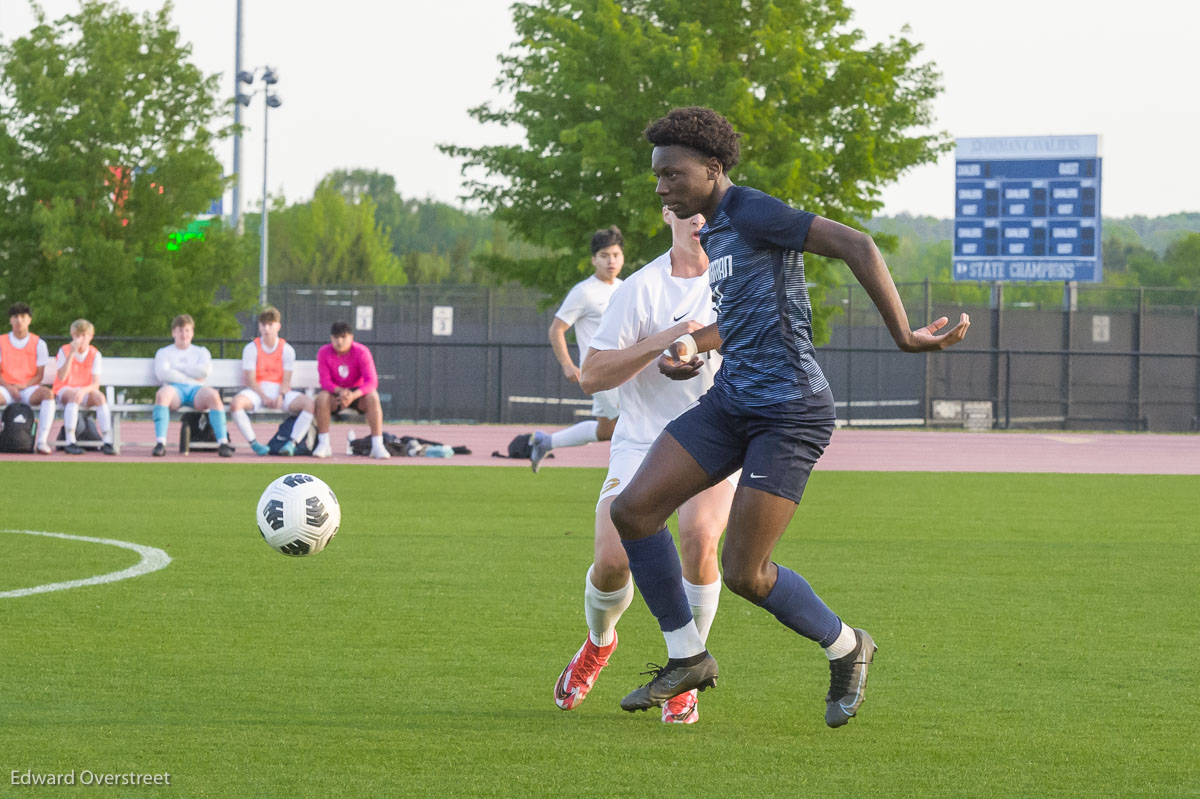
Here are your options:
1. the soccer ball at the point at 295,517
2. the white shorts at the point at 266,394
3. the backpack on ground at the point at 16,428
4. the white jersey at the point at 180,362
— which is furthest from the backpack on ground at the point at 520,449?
the soccer ball at the point at 295,517

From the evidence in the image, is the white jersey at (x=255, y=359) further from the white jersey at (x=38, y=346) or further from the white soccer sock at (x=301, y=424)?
the white jersey at (x=38, y=346)

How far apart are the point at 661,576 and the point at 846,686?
71 centimetres

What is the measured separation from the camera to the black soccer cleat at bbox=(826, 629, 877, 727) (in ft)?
16.2

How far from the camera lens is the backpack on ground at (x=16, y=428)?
18922 millimetres

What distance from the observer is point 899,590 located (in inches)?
327

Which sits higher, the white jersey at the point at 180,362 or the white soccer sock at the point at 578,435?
the white jersey at the point at 180,362

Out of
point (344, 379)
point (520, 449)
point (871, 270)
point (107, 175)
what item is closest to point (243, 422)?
point (344, 379)

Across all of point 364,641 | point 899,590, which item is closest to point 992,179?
point 899,590

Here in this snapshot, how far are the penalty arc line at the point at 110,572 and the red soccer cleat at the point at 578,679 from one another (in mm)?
3547

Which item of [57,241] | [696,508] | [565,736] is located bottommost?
[565,736]

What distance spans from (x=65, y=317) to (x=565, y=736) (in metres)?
24.7

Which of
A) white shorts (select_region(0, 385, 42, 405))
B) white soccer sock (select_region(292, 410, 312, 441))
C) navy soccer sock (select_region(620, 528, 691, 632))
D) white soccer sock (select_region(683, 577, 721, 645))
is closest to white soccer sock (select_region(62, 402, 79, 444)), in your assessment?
white shorts (select_region(0, 385, 42, 405))

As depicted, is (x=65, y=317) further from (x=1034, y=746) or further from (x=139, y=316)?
(x=1034, y=746)

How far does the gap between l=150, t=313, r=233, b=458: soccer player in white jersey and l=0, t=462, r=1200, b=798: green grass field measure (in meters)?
7.36
